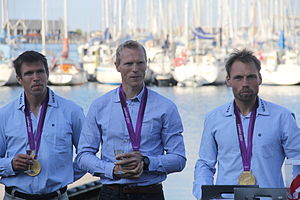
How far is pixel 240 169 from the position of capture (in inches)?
171

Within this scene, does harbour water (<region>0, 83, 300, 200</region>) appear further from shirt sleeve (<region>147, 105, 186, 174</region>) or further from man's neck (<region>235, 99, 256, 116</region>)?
man's neck (<region>235, 99, 256, 116</region>)

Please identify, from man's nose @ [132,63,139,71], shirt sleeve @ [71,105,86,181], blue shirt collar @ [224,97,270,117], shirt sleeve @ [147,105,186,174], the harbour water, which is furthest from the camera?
the harbour water

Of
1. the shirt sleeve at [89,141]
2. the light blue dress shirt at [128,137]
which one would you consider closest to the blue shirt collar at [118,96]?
the light blue dress shirt at [128,137]

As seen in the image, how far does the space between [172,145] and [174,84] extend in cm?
5094

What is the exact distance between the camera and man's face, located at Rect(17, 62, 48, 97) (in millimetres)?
4801

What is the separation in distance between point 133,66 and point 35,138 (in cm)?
88

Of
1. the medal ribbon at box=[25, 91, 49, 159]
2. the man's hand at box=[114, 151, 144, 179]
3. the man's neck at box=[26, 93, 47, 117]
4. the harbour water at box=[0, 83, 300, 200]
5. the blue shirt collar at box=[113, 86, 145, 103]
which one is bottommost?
the harbour water at box=[0, 83, 300, 200]

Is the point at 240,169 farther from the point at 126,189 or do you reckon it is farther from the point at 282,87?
the point at 282,87

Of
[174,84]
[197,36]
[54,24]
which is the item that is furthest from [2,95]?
[54,24]

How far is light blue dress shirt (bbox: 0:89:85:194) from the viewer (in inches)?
190

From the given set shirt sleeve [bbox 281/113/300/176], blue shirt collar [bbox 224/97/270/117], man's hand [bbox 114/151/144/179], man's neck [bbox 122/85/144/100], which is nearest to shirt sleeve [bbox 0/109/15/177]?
man's hand [bbox 114/151/144/179]

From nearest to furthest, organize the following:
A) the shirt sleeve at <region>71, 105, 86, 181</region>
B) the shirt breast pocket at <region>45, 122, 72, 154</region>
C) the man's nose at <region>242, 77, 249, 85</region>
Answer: the man's nose at <region>242, 77, 249, 85</region> < the shirt breast pocket at <region>45, 122, 72, 154</region> < the shirt sleeve at <region>71, 105, 86, 181</region>

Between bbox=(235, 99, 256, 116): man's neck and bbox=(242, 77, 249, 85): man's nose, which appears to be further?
bbox=(235, 99, 256, 116): man's neck

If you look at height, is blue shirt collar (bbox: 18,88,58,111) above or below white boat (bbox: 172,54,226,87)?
above
